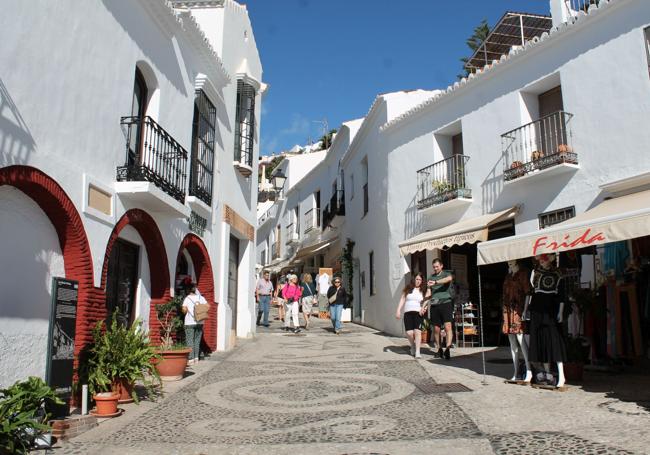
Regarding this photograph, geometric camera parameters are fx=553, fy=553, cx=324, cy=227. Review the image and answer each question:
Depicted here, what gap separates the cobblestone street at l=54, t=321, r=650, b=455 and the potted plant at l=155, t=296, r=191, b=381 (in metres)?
0.28

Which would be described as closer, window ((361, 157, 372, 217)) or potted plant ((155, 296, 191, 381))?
potted plant ((155, 296, 191, 381))

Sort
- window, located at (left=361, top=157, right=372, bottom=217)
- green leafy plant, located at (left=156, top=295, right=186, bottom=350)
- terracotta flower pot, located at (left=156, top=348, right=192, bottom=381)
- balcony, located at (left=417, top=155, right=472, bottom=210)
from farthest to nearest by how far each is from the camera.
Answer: window, located at (left=361, top=157, right=372, bottom=217), balcony, located at (left=417, top=155, right=472, bottom=210), green leafy plant, located at (left=156, top=295, right=186, bottom=350), terracotta flower pot, located at (left=156, top=348, right=192, bottom=381)

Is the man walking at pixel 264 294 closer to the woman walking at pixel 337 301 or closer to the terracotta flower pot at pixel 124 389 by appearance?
the woman walking at pixel 337 301

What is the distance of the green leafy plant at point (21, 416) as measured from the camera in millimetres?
4391

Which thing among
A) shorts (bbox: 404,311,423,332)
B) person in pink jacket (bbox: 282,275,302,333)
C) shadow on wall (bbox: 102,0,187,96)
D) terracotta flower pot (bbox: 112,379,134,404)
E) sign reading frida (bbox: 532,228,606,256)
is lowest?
terracotta flower pot (bbox: 112,379,134,404)

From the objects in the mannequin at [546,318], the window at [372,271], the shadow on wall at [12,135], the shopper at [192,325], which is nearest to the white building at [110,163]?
the shadow on wall at [12,135]

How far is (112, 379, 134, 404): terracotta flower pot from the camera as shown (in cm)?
689

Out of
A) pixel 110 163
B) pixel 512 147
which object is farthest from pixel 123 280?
pixel 512 147

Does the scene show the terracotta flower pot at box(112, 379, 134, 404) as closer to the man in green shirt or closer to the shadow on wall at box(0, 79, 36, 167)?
the shadow on wall at box(0, 79, 36, 167)

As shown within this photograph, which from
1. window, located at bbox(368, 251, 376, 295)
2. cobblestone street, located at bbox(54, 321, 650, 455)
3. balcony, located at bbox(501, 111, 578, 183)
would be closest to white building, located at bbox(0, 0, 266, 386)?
cobblestone street, located at bbox(54, 321, 650, 455)

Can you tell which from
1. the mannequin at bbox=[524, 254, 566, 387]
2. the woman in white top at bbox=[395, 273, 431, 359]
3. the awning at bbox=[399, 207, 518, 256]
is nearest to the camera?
the mannequin at bbox=[524, 254, 566, 387]

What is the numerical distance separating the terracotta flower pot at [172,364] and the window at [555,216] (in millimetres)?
7515

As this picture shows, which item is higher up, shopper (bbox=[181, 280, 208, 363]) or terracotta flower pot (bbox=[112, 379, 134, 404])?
shopper (bbox=[181, 280, 208, 363])

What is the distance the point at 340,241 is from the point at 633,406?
18355 millimetres
